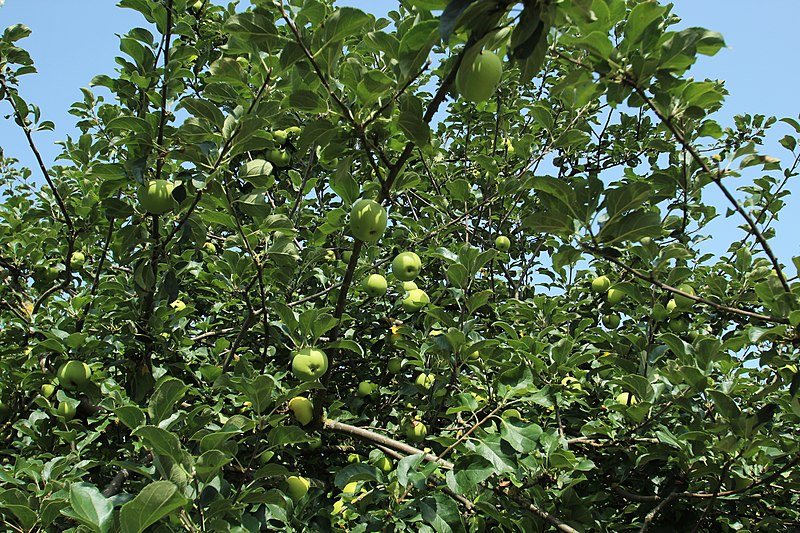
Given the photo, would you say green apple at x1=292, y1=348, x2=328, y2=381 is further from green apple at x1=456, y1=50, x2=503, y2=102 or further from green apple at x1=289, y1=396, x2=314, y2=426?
green apple at x1=456, y1=50, x2=503, y2=102

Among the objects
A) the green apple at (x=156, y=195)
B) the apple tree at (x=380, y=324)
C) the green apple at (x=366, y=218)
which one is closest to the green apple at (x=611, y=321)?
the apple tree at (x=380, y=324)

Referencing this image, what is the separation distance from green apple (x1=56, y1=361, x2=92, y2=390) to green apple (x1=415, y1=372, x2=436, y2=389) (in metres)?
1.59

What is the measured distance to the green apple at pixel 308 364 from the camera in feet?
7.93

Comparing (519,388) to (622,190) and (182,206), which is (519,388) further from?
(182,206)

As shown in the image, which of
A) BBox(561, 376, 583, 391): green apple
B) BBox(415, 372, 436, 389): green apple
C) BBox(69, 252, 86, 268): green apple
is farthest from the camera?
BBox(69, 252, 86, 268): green apple

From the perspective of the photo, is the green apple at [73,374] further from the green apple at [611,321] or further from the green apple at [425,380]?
the green apple at [611,321]

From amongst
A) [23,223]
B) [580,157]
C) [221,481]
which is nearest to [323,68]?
[221,481]

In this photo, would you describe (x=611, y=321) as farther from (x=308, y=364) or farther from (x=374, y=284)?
(x=308, y=364)

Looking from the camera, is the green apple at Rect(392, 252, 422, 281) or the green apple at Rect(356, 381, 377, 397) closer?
the green apple at Rect(392, 252, 422, 281)

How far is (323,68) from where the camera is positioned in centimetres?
189

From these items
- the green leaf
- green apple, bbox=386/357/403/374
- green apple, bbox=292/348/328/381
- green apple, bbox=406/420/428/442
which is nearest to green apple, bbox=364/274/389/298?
green apple, bbox=386/357/403/374

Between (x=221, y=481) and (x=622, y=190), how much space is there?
1.63 meters

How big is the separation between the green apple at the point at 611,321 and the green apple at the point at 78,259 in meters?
3.81

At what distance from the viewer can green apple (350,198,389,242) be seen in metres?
2.35
